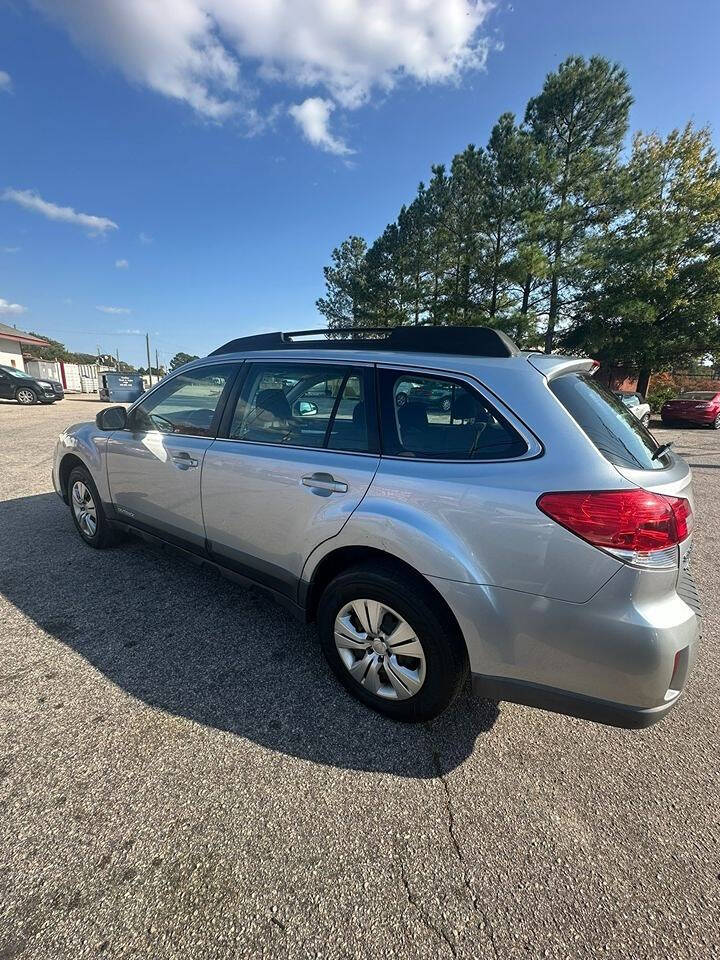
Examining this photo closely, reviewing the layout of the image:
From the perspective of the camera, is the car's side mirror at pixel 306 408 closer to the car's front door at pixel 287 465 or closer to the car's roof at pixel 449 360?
the car's front door at pixel 287 465

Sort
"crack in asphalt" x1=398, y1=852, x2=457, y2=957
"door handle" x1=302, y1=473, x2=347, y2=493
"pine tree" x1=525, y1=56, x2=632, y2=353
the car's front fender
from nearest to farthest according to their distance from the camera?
"crack in asphalt" x1=398, y1=852, x2=457, y2=957
"door handle" x1=302, y1=473, x2=347, y2=493
the car's front fender
"pine tree" x1=525, y1=56, x2=632, y2=353

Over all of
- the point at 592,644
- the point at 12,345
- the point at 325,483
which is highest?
the point at 12,345

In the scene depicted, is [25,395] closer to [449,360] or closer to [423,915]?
[449,360]

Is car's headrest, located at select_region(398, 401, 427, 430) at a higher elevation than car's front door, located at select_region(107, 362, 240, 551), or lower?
higher

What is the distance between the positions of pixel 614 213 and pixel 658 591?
23.3m

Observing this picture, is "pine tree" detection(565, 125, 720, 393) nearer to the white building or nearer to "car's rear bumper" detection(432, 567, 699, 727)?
"car's rear bumper" detection(432, 567, 699, 727)

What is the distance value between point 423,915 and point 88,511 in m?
3.87

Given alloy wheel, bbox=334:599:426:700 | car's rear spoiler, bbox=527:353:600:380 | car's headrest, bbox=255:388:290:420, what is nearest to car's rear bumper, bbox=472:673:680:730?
alloy wheel, bbox=334:599:426:700

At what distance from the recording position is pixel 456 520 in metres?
1.78

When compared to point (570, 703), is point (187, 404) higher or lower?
higher

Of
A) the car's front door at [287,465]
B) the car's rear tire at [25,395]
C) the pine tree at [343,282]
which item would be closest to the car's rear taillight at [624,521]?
the car's front door at [287,465]

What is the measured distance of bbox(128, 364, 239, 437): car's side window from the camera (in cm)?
294

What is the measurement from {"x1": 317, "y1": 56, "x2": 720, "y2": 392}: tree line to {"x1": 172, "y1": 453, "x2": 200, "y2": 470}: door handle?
18949 millimetres

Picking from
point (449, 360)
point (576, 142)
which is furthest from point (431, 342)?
point (576, 142)
